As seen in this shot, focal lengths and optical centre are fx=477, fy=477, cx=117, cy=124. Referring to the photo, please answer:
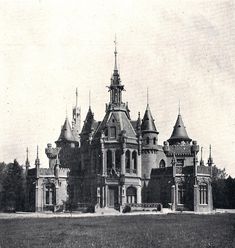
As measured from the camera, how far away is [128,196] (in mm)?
57594

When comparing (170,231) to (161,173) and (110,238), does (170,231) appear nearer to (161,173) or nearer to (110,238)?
(110,238)

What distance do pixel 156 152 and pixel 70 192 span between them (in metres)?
12.3

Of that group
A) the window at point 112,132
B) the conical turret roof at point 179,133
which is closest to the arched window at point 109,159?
the window at point 112,132

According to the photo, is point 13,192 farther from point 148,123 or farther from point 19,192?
point 148,123

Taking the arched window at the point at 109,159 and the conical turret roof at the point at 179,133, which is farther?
the conical turret roof at the point at 179,133

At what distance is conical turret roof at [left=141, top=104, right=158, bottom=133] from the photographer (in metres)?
64.1

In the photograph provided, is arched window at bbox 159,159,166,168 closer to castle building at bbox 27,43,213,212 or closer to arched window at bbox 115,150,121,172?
castle building at bbox 27,43,213,212

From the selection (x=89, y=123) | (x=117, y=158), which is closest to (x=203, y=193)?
(x=117, y=158)

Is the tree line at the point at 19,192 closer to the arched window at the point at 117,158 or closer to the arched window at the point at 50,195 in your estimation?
the arched window at the point at 50,195

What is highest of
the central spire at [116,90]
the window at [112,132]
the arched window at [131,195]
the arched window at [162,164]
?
the central spire at [116,90]

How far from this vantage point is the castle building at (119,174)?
185ft

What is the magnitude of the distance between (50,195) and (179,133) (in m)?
22.4

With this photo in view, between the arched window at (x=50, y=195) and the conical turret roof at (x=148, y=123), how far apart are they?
571 inches

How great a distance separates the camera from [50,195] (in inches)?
2323
